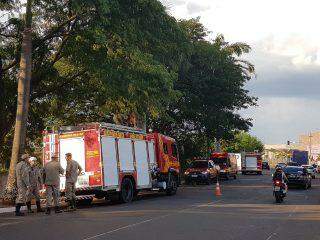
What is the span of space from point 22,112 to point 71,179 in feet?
15.4

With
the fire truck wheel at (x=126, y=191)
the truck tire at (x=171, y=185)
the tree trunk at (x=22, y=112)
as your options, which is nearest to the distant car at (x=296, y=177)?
the truck tire at (x=171, y=185)

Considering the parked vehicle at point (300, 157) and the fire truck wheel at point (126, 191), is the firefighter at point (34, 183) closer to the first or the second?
the fire truck wheel at point (126, 191)

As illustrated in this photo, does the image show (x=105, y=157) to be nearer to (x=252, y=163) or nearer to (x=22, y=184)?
(x=22, y=184)

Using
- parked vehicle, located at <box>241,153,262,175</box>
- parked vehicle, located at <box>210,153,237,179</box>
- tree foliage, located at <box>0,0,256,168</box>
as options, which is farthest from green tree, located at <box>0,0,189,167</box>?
parked vehicle, located at <box>241,153,262,175</box>

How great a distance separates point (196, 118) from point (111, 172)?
26589 mm

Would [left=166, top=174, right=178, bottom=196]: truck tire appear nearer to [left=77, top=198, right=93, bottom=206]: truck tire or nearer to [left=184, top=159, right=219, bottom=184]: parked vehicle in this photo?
[left=77, top=198, right=93, bottom=206]: truck tire

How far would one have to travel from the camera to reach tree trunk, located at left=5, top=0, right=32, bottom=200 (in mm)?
21422

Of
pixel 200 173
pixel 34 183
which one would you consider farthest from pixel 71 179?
pixel 200 173

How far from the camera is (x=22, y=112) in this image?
73.0ft

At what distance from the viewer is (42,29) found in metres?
27.6

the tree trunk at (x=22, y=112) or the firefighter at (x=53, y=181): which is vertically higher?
the tree trunk at (x=22, y=112)

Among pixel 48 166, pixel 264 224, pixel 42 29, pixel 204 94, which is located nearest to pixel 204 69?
pixel 204 94

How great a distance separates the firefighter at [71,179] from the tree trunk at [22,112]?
3.26m

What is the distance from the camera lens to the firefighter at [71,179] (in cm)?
1898
